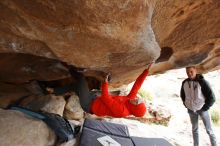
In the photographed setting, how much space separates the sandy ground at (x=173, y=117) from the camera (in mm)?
7176

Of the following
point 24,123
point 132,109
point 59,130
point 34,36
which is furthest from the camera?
point 59,130

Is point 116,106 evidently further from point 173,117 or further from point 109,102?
point 173,117

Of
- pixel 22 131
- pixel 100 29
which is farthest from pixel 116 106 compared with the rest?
pixel 100 29

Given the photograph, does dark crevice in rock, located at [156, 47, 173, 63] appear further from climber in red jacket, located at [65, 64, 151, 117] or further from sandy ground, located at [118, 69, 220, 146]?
sandy ground, located at [118, 69, 220, 146]

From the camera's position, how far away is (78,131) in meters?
5.78

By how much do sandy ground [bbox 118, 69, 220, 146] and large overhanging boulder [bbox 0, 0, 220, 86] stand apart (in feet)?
9.51

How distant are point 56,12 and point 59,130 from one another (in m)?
3.09

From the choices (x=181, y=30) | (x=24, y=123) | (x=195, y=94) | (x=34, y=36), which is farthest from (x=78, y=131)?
(x=34, y=36)

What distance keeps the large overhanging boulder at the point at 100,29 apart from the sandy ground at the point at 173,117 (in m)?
2.90

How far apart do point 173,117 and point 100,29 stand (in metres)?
7.75

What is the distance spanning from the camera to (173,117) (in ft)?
32.7

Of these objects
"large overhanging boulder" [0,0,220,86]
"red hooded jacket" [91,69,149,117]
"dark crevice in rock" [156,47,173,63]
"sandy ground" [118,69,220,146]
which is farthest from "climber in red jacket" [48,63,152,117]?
"sandy ground" [118,69,220,146]

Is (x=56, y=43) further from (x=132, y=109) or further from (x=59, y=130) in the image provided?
(x=59, y=130)

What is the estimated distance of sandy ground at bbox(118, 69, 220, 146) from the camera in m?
7.18
